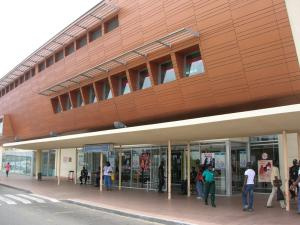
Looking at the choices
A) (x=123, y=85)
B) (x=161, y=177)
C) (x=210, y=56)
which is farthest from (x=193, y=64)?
(x=123, y=85)

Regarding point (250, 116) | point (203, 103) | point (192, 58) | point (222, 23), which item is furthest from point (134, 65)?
point (250, 116)

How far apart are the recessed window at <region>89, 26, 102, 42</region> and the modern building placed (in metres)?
0.07

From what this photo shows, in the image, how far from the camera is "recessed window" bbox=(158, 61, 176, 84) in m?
21.4

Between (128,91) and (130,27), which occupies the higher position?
(130,27)

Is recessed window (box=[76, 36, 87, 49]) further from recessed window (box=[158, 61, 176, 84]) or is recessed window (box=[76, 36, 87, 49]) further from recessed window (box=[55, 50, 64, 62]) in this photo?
recessed window (box=[158, 61, 176, 84])

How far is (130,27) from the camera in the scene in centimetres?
2166

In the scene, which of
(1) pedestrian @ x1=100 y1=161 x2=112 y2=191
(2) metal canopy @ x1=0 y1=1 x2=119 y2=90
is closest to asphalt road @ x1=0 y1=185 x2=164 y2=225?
(1) pedestrian @ x1=100 y1=161 x2=112 y2=191

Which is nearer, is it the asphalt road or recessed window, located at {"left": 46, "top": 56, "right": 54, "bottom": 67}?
the asphalt road

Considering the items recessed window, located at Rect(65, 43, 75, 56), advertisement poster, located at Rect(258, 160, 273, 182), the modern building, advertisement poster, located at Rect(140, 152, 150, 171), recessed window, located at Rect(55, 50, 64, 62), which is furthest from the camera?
recessed window, located at Rect(55, 50, 64, 62)

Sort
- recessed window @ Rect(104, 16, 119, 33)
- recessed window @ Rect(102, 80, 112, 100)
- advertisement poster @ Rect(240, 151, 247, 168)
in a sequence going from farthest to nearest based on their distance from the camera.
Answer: recessed window @ Rect(102, 80, 112, 100), recessed window @ Rect(104, 16, 119, 33), advertisement poster @ Rect(240, 151, 247, 168)

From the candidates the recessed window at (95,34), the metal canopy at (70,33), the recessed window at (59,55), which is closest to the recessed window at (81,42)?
the metal canopy at (70,33)

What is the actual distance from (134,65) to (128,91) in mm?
2698

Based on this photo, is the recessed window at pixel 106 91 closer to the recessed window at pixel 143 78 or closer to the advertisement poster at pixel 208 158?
the recessed window at pixel 143 78

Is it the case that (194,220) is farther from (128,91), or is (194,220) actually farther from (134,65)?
(128,91)
